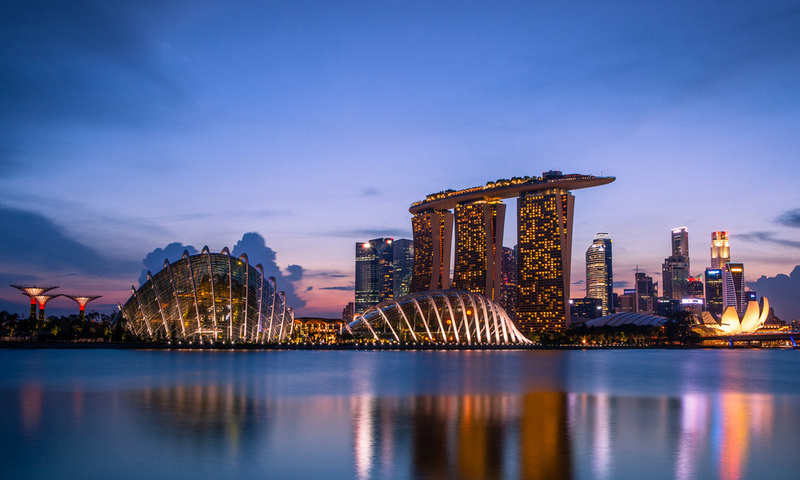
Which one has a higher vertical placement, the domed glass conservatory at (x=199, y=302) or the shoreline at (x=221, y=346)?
the domed glass conservatory at (x=199, y=302)

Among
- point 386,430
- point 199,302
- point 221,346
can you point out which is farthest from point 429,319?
point 386,430

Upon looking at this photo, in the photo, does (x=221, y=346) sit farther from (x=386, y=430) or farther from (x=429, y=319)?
(x=386, y=430)

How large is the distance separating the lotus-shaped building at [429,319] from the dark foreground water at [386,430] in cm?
8217

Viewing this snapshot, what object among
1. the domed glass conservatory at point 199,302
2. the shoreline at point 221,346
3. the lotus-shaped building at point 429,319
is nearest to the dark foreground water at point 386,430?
the domed glass conservatory at point 199,302

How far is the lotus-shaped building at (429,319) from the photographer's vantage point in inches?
5113

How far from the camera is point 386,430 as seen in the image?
2522cm

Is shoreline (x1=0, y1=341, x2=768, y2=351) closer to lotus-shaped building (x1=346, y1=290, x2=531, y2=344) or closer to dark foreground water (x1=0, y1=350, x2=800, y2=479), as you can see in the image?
lotus-shaped building (x1=346, y1=290, x2=531, y2=344)

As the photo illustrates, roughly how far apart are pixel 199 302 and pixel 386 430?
7904 cm

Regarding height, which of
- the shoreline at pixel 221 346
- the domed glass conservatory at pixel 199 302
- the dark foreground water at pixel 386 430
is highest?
the domed glass conservatory at pixel 199 302

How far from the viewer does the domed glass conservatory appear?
324ft

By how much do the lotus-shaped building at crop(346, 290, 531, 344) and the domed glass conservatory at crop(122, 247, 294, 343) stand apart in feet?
100

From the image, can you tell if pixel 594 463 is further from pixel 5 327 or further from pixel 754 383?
pixel 5 327

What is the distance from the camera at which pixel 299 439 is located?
77.8ft

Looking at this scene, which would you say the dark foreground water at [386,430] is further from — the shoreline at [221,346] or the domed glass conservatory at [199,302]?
the shoreline at [221,346]
